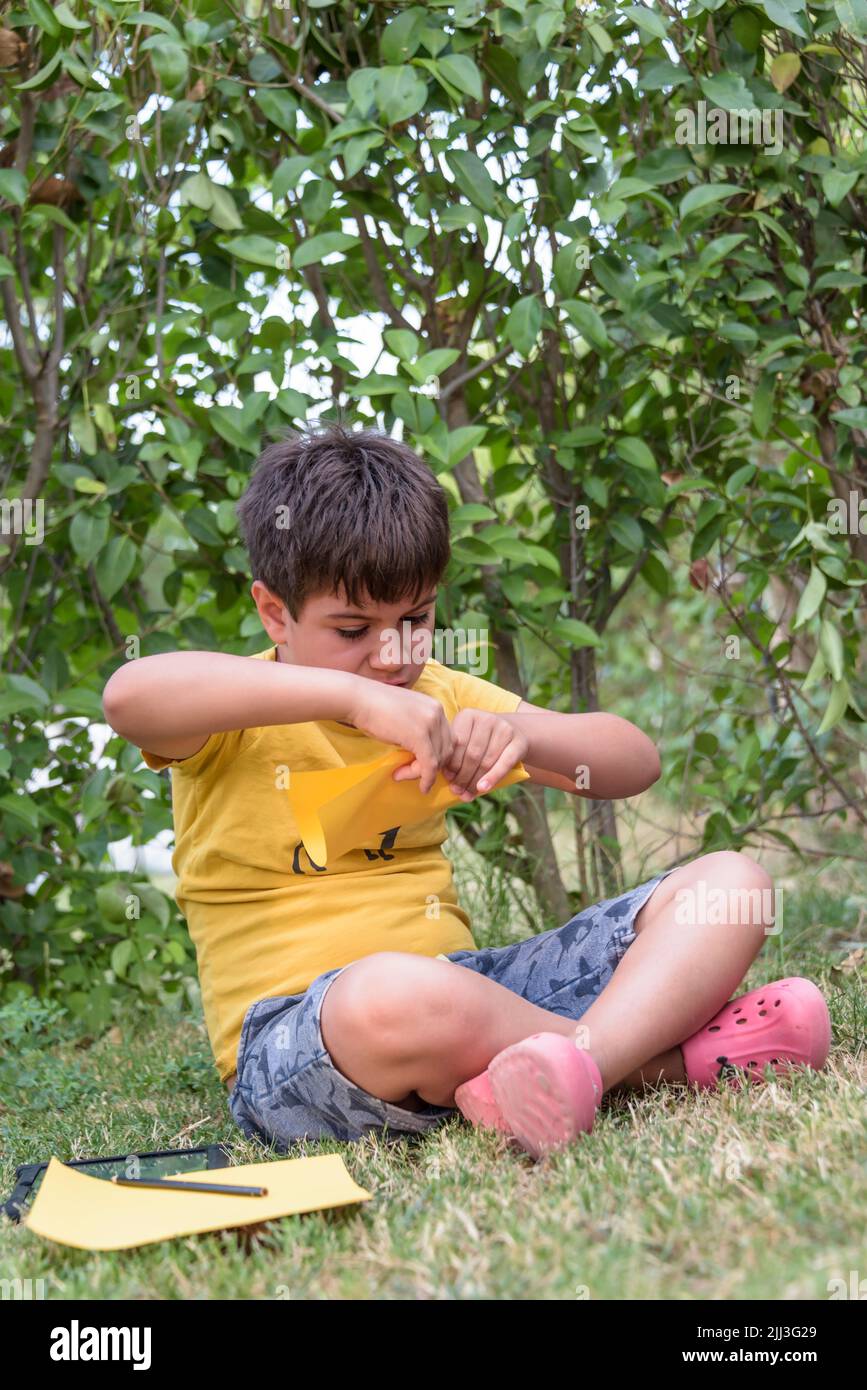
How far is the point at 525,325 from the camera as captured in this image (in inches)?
83.0

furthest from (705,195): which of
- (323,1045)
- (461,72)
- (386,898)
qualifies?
(323,1045)

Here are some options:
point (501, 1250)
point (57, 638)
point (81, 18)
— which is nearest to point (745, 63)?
point (81, 18)

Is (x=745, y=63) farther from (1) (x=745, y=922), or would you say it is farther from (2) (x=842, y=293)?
(1) (x=745, y=922)

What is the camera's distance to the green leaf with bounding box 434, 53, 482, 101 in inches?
77.9

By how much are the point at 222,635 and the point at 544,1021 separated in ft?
3.83

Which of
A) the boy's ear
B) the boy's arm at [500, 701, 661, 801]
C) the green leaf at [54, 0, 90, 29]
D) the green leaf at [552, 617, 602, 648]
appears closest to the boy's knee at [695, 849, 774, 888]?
the boy's arm at [500, 701, 661, 801]

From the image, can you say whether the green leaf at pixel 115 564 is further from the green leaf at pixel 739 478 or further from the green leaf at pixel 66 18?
the green leaf at pixel 739 478

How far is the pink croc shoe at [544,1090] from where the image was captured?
1.32m

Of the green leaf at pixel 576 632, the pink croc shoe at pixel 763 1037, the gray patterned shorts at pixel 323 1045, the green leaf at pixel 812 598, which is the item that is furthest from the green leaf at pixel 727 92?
the pink croc shoe at pixel 763 1037

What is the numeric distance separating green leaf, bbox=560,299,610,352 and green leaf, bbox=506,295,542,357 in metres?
0.04

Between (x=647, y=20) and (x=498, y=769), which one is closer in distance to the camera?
(x=498, y=769)

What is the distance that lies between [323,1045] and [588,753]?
53 centimetres

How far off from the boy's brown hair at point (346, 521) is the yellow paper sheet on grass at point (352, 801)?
8.7 inches

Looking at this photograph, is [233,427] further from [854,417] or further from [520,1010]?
[520,1010]
